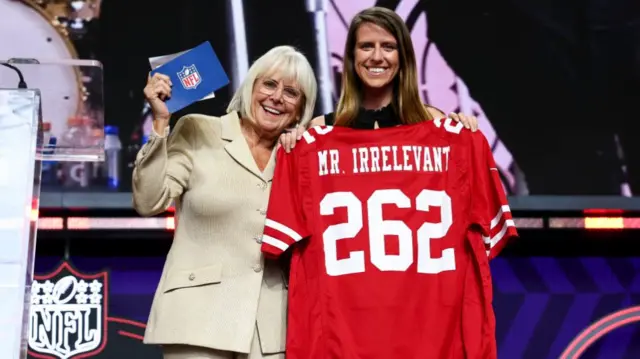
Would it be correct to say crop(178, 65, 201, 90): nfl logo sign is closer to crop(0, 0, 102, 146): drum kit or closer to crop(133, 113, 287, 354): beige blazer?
crop(133, 113, 287, 354): beige blazer

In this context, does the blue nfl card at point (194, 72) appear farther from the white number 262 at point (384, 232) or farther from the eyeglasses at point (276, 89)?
the white number 262 at point (384, 232)

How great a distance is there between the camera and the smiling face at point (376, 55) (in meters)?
3.23

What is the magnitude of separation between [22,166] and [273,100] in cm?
96

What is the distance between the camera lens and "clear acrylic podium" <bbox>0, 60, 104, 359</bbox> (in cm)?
234

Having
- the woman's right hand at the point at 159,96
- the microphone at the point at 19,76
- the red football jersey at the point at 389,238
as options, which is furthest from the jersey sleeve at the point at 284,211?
the microphone at the point at 19,76

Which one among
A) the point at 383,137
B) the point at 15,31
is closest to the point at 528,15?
the point at 383,137

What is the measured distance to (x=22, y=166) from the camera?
8.07 feet

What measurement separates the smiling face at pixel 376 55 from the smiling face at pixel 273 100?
0.22 metres

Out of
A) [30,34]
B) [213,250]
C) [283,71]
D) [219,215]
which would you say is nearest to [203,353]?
[213,250]

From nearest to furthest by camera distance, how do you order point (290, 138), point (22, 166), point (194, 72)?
point (22, 166) → point (194, 72) → point (290, 138)

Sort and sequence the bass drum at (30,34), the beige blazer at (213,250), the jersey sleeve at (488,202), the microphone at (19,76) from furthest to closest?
the bass drum at (30,34) → the jersey sleeve at (488,202) → the beige blazer at (213,250) → the microphone at (19,76)

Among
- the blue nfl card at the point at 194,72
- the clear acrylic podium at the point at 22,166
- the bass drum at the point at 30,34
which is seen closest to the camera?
the clear acrylic podium at the point at 22,166

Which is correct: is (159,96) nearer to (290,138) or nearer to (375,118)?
(290,138)

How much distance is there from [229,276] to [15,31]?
1.97 metres
